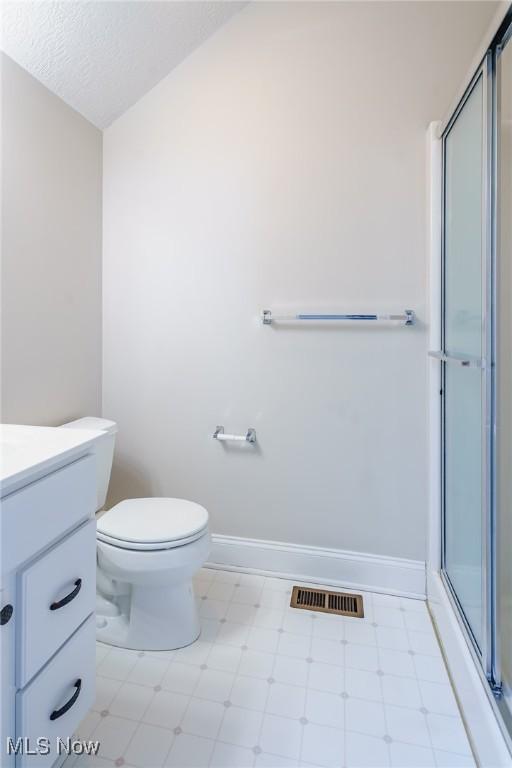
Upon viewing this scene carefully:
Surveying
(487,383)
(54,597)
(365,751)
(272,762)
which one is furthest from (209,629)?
(487,383)

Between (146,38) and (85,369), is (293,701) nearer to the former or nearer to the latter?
(85,369)

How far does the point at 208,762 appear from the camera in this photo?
108cm

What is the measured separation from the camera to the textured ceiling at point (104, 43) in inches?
56.8

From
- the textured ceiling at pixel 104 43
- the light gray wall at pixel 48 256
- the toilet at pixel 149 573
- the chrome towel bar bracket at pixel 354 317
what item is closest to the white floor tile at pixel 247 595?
the toilet at pixel 149 573

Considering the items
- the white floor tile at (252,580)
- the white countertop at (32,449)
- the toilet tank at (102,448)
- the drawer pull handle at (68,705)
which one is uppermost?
the white countertop at (32,449)

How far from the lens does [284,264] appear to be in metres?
1.82

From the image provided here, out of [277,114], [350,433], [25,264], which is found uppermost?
[277,114]

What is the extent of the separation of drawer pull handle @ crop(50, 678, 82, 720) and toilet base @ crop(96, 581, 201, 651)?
1.55 ft

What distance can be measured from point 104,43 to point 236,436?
163 centimetres

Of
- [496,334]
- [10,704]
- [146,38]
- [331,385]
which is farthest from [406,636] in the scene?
[146,38]

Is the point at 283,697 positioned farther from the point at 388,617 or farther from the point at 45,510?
the point at 45,510

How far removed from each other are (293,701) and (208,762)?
295 mm

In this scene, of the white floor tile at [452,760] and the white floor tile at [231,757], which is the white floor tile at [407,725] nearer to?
the white floor tile at [452,760]

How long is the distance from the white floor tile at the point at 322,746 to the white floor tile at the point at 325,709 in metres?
0.02
